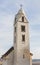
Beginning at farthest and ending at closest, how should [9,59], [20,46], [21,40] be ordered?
1. [9,59]
2. [21,40]
3. [20,46]

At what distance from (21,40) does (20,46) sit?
3.39 ft

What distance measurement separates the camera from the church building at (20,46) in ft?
124

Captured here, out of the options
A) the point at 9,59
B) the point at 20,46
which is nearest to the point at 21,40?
the point at 20,46

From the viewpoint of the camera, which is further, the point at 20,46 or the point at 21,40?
the point at 21,40

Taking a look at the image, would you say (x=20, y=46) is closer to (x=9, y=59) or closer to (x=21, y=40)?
(x=21, y=40)

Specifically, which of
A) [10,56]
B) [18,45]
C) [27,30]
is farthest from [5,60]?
[27,30]

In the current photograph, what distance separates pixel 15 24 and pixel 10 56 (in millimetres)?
5568

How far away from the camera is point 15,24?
39594mm

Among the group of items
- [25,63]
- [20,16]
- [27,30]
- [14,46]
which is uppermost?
[20,16]

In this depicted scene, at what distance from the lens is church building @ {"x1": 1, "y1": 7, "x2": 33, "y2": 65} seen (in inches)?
1487

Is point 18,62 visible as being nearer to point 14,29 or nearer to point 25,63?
point 25,63

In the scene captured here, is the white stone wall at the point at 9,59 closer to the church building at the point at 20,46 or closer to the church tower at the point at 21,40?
the church building at the point at 20,46

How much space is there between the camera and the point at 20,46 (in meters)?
38.1

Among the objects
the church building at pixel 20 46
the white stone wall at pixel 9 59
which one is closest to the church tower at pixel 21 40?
the church building at pixel 20 46
